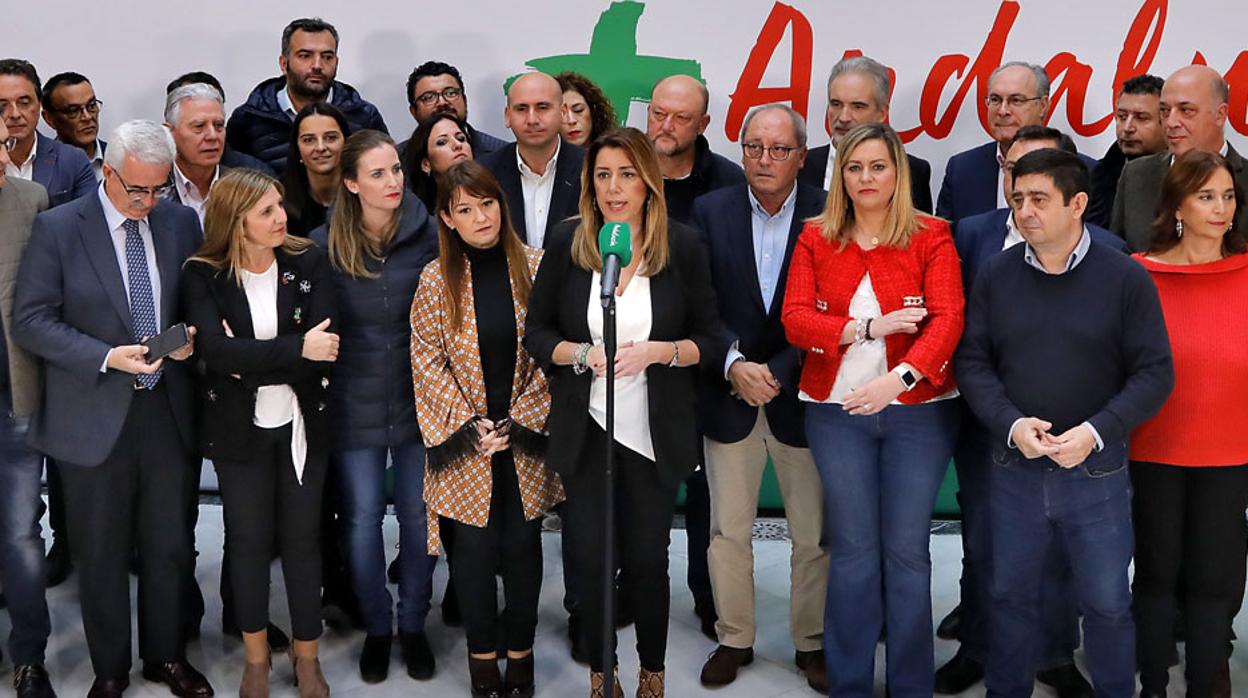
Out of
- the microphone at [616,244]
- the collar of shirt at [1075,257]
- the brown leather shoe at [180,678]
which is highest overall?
the microphone at [616,244]

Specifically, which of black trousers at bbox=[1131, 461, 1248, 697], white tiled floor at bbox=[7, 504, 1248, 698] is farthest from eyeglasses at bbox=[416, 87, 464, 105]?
black trousers at bbox=[1131, 461, 1248, 697]

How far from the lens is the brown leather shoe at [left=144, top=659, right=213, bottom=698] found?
13.1ft

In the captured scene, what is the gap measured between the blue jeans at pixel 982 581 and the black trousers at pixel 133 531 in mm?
2210

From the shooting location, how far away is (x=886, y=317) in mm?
3424

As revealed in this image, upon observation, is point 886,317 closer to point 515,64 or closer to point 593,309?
point 593,309

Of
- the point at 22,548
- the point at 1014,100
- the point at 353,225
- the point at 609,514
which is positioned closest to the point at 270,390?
the point at 353,225

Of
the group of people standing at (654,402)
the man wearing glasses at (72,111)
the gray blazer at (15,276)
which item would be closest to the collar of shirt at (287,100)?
the man wearing glasses at (72,111)

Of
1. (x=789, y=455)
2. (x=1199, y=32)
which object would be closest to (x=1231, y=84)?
(x=1199, y=32)

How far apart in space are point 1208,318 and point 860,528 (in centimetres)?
103

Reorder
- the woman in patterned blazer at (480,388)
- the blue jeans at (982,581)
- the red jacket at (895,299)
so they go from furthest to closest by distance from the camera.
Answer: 1. the blue jeans at (982,581)
2. the woman in patterned blazer at (480,388)
3. the red jacket at (895,299)

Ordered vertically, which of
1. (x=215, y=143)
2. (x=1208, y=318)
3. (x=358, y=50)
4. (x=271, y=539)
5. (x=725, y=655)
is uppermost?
(x=358, y=50)

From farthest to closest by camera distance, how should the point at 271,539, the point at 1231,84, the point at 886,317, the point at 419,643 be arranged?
the point at 1231,84, the point at 419,643, the point at 271,539, the point at 886,317

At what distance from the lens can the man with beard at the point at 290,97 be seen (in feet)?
16.1

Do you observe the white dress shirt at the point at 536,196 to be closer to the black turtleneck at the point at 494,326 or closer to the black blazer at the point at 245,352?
the black turtleneck at the point at 494,326
